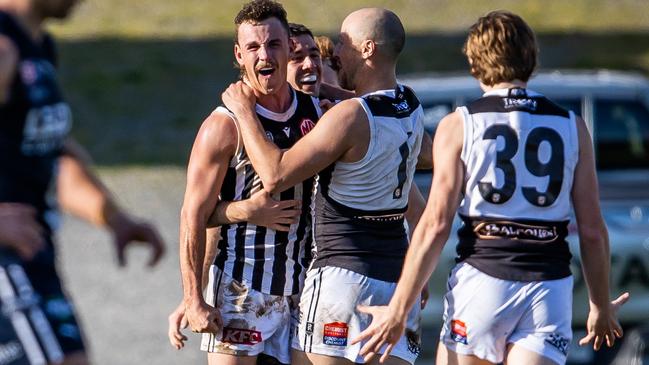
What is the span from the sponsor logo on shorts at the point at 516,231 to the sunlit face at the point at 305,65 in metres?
1.12

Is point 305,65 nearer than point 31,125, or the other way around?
point 31,125

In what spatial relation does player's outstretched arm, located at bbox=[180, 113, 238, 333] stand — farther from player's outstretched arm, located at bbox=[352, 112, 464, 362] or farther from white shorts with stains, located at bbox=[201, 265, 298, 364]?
player's outstretched arm, located at bbox=[352, 112, 464, 362]

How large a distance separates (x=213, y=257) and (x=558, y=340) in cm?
145

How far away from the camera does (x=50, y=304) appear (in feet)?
14.1

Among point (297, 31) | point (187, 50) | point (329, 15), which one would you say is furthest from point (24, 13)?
point (329, 15)

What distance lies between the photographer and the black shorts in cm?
423

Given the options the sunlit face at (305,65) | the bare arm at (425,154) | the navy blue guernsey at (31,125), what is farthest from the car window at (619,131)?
the navy blue guernsey at (31,125)

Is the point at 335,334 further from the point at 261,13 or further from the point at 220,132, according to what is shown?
the point at 261,13

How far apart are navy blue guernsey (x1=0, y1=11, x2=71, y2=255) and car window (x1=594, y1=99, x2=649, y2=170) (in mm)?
6464

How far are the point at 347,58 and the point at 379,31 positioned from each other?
0.59ft

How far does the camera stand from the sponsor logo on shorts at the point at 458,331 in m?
5.04

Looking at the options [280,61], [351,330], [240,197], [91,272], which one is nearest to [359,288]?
[351,330]

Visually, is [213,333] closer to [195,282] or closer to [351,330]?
[195,282]

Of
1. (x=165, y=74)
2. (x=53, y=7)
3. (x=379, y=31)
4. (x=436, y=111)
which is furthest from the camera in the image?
(x=165, y=74)
